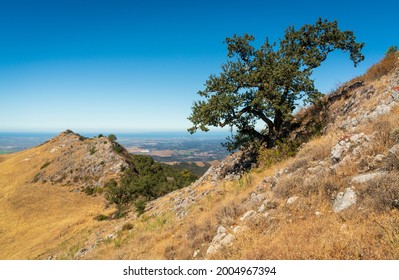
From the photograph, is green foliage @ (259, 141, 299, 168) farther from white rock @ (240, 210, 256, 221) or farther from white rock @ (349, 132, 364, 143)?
white rock @ (240, 210, 256, 221)

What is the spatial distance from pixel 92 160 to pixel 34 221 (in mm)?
26825

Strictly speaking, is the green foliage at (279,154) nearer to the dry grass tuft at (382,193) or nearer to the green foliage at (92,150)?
the dry grass tuft at (382,193)

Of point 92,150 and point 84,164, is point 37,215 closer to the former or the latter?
point 84,164

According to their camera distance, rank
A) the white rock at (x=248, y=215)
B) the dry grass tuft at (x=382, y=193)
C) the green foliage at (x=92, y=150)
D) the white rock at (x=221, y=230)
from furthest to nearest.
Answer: the green foliage at (x=92, y=150) < the white rock at (x=248, y=215) < the white rock at (x=221, y=230) < the dry grass tuft at (x=382, y=193)

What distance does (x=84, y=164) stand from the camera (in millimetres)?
68188

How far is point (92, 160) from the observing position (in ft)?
226

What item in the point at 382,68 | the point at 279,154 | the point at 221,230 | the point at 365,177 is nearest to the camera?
the point at 365,177

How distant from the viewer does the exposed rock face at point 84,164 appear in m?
62.7

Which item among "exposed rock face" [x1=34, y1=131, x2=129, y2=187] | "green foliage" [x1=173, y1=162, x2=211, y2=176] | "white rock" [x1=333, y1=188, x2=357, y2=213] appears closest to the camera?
"white rock" [x1=333, y1=188, x2=357, y2=213]

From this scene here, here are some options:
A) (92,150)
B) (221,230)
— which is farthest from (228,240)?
(92,150)

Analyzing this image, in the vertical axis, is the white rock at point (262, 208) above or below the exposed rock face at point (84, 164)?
above

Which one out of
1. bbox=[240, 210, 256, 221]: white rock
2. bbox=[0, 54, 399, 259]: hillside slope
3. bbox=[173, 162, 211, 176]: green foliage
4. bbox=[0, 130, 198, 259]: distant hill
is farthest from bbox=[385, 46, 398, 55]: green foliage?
bbox=[173, 162, 211, 176]: green foliage

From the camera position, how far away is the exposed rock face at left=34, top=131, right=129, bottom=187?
62688mm

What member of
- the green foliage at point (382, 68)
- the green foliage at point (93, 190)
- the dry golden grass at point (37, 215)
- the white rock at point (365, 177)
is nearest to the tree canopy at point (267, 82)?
the green foliage at point (382, 68)
